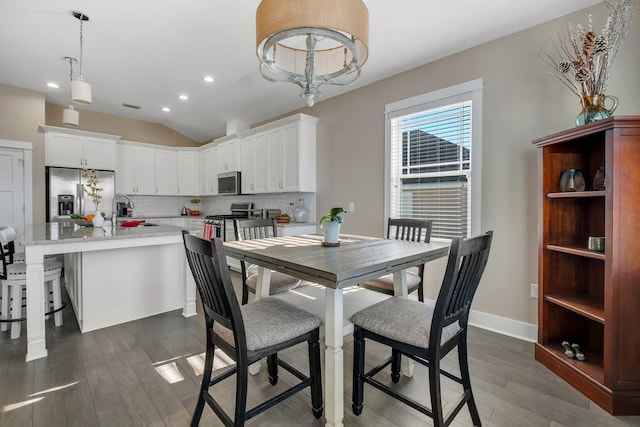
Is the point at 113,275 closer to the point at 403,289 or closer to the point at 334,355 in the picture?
the point at 334,355

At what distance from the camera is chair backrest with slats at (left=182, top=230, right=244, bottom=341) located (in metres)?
1.22

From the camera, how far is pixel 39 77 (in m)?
4.01

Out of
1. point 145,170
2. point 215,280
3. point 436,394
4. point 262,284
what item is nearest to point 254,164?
point 145,170

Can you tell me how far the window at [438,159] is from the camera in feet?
9.38

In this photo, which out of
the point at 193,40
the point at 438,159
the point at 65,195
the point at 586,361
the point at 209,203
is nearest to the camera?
the point at 586,361

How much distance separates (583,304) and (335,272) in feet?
6.22

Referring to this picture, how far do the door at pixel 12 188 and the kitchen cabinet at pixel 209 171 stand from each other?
275 centimetres

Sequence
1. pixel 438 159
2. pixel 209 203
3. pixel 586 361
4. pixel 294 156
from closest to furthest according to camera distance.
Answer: pixel 586 361
pixel 438 159
pixel 294 156
pixel 209 203

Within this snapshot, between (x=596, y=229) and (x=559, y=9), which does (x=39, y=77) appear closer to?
(x=559, y=9)

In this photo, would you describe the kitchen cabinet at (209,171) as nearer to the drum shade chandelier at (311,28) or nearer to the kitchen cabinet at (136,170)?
the kitchen cabinet at (136,170)

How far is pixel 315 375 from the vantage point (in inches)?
60.7

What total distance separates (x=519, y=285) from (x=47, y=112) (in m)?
7.17

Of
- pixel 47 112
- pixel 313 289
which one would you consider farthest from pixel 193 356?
pixel 47 112

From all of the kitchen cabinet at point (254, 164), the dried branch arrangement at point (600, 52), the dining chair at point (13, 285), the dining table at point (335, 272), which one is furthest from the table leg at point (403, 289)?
the kitchen cabinet at point (254, 164)
